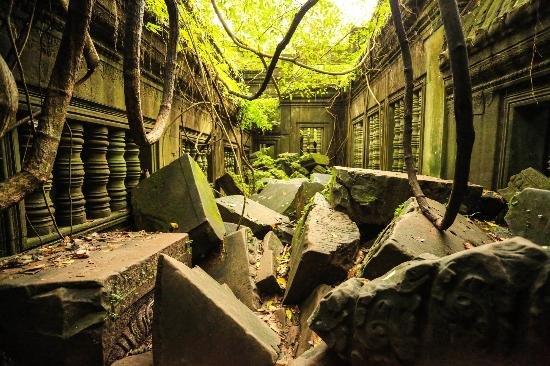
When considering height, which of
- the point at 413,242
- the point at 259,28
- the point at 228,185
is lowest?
the point at 228,185

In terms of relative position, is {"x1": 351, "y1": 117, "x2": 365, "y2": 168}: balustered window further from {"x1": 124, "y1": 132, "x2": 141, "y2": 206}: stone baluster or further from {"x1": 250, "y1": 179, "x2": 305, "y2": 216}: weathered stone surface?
{"x1": 124, "y1": 132, "x2": 141, "y2": 206}: stone baluster

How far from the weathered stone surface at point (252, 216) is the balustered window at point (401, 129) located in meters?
2.87

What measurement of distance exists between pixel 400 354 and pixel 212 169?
22.9ft

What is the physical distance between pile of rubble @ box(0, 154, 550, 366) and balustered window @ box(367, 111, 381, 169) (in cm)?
533

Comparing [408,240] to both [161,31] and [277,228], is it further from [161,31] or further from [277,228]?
[161,31]

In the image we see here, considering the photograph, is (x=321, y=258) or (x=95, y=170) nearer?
(x=321, y=258)

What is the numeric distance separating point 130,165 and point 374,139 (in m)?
7.16

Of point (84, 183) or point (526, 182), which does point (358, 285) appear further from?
point (84, 183)

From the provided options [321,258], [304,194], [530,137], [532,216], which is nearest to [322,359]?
[321,258]

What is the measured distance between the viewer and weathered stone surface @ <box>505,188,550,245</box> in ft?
6.57

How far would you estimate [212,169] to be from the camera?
782cm

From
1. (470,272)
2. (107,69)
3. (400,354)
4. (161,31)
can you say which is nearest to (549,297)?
(470,272)

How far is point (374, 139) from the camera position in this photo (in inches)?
359

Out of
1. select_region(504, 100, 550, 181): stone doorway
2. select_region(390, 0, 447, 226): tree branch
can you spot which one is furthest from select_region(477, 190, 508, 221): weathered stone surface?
select_region(390, 0, 447, 226): tree branch
